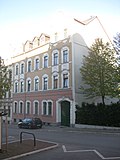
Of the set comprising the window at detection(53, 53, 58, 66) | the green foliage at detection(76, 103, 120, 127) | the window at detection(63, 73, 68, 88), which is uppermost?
the window at detection(53, 53, 58, 66)

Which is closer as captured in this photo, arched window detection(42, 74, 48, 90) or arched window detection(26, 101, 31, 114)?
arched window detection(42, 74, 48, 90)

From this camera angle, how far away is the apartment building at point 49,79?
1403 inches

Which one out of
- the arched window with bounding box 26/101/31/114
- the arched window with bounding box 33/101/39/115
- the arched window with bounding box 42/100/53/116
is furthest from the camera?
the arched window with bounding box 26/101/31/114

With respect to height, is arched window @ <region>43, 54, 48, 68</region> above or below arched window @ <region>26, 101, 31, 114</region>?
above

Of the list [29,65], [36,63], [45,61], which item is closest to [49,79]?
[45,61]

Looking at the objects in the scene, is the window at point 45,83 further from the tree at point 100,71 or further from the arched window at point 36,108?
the tree at point 100,71

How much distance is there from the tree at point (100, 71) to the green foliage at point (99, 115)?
147 cm

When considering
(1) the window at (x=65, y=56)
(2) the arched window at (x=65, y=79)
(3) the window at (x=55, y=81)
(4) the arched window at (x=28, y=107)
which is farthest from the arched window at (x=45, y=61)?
(4) the arched window at (x=28, y=107)

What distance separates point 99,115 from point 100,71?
5.56m

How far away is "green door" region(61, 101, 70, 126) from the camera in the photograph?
35.9m

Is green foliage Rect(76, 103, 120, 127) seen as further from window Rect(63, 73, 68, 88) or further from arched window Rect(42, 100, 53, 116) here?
arched window Rect(42, 100, 53, 116)

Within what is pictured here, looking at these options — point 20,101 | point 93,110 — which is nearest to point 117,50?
point 93,110

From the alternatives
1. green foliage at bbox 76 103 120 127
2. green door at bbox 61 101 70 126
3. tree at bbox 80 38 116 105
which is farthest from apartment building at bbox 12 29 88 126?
tree at bbox 80 38 116 105

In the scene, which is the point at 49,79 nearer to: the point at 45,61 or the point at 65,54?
the point at 45,61
